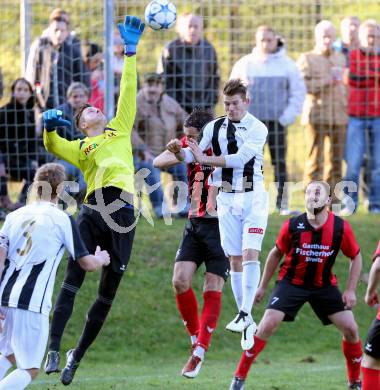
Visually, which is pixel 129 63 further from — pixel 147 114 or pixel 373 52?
pixel 373 52

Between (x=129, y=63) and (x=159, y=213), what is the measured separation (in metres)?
5.38

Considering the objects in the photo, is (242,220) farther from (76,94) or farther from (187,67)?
(187,67)

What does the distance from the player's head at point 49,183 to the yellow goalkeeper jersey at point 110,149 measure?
1615 mm

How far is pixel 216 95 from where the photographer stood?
15547 millimetres

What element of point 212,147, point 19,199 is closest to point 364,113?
point 19,199

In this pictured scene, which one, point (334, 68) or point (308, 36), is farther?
point (308, 36)

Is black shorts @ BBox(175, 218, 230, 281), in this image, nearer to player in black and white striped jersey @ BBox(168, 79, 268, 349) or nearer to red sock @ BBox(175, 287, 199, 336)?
red sock @ BBox(175, 287, 199, 336)

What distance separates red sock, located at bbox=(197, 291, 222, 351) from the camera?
10719mm

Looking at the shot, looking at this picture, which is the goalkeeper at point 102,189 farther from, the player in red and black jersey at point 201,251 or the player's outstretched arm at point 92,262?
the player's outstretched arm at point 92,262

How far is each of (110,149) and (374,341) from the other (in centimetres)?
312

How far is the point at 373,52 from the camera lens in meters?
16.0

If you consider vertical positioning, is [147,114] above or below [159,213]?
above

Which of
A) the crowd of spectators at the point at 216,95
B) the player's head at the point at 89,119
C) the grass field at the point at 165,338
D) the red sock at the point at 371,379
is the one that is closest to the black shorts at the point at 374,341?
the red sock at the point at 371,379

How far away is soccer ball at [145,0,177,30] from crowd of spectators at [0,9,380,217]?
335 centimetres
